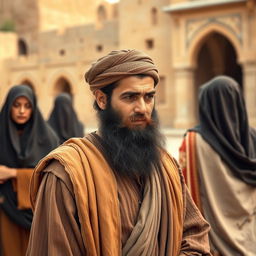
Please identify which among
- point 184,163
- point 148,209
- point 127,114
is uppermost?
point 127,114

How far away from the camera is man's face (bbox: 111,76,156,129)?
194 centimetres

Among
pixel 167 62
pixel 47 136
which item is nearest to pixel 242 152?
pixel 47 136

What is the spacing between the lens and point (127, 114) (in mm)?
1942

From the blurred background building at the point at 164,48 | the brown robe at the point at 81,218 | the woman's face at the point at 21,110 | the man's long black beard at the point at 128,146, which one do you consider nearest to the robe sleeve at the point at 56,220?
the brown robe at the point at 81,218

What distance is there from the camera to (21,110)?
12.6 ft

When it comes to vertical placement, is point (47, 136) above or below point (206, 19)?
below

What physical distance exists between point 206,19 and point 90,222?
17.6 m

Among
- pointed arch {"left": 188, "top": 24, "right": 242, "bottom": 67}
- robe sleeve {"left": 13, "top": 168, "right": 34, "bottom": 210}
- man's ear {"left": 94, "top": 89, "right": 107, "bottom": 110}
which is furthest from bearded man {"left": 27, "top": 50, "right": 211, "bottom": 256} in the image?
pointed arch {"left": 188, "top": 24, "right": 242, "bottom": 67}

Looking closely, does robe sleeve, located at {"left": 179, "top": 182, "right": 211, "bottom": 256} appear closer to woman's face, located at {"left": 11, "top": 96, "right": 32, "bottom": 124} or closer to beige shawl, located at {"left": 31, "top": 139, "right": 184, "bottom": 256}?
beige shawl, located at {"left": 31, "top": 139, "right": 184, "bottom": 256}

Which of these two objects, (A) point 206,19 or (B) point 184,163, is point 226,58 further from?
(B) point 184,163

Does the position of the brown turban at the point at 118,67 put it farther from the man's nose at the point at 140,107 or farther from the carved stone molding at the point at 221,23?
the carved stone molding at the point at 221,23

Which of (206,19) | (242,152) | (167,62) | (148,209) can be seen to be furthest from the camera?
(167,62)

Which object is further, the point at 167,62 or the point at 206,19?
the point at 167,62

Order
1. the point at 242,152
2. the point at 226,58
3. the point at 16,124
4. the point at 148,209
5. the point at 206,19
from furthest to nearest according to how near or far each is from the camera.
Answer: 1. the point at 226,58
2. the point at 206,19
3. the point at 16,124
4. the point at 242,152
5. the point at 148,209
